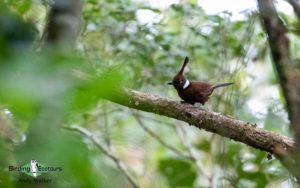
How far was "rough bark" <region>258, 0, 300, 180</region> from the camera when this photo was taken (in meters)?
0.91

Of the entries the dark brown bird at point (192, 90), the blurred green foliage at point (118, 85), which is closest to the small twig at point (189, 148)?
the blurred green foliage at point (118, 85)

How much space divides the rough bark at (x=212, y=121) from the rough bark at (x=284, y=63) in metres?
1.87

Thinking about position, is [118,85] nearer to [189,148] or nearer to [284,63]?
[284,63]

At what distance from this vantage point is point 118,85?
0.72 meters

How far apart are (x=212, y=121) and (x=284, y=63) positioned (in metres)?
2.03

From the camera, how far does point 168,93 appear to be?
202 inches

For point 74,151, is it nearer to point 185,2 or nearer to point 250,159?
point 250,159

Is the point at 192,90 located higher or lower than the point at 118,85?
lower

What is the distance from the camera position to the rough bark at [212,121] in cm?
287

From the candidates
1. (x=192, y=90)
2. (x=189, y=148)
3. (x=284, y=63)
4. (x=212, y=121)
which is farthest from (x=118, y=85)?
(x=189, y=148)

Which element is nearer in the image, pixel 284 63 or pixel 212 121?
pixel 284 63

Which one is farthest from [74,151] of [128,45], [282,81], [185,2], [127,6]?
[185,2]

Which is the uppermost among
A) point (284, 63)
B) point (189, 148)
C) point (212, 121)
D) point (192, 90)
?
point (284, 63)

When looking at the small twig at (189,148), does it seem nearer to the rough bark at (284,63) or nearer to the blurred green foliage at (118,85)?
the blurred green foliage at (118,85)
